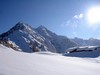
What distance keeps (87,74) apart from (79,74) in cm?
56

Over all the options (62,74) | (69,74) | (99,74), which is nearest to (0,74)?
(62,74)

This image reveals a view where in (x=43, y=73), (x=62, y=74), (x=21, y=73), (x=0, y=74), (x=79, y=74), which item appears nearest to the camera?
(x=0, y=74)

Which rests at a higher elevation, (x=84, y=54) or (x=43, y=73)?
(x=84, y=54)

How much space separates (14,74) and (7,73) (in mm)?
217

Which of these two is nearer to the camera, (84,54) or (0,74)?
(0,74)

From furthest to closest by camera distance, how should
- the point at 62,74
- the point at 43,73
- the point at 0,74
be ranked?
the point at 62,74 → the point at 43,73 → the point at 0,74

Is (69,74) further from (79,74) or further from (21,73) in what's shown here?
(21,73)

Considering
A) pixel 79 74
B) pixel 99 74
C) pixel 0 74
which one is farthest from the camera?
A: pixel 99 74

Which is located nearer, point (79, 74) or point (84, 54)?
point (79, 74)

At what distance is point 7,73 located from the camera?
4715 millimetres

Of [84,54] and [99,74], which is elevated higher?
[84,54]

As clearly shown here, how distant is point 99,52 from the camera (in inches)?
2068

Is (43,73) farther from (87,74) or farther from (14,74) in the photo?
(87,74)

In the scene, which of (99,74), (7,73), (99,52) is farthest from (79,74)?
(99,52)
